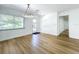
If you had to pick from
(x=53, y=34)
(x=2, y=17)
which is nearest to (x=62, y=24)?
(x=53, y=34)

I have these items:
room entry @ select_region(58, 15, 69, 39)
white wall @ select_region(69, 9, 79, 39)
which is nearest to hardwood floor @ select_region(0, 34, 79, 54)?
white wall @ select_region(69, 9, 79, 39)

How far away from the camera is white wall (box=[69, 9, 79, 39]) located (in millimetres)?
3681

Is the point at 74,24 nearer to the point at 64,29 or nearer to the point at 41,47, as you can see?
the point at 64,29

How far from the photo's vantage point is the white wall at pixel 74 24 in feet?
12.1

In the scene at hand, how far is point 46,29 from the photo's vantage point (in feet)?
14.0

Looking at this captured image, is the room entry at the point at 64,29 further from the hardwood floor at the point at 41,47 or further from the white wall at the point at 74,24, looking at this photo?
the hardwood floor at the point at 41,47

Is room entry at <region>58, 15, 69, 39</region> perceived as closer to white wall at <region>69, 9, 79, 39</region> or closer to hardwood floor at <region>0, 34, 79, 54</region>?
white wall at <region>69, 9, 79, 39</region>

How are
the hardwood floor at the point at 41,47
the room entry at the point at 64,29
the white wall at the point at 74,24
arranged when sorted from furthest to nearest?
the room entry at the point at 64,29, the white wall at the point at 74,24, the hardwood floor at the point at 41,47

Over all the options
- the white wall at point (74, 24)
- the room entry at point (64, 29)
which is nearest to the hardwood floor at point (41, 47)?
the white wall at point (74, 24)

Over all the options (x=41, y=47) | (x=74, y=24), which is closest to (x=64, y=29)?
(x=74, y=24)

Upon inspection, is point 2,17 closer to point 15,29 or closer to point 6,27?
point 6,27

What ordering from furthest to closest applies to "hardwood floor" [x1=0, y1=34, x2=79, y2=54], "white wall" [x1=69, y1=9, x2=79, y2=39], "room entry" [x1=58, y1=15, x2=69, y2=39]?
"room entry" [x1=58, y1=15, x2=69, y2=39] < "white wall" [x1=69, y1=9, x2=79, y2=39] < "hardwood floor" [x1=0, y1=34, x2=79, y2=54]

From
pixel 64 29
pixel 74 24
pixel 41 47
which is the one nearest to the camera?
pixel 41 47

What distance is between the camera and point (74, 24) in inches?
157
